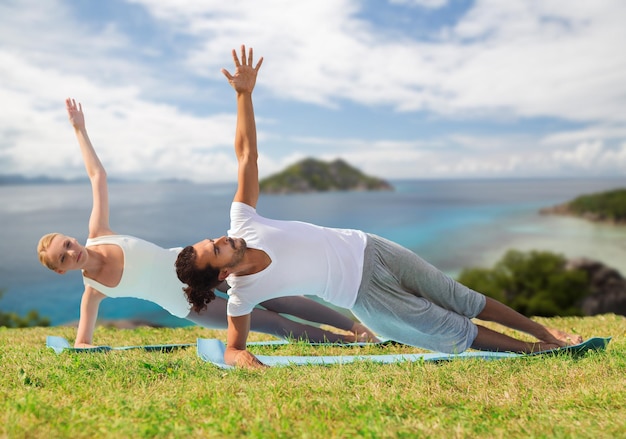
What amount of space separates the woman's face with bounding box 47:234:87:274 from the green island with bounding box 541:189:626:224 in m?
38.8

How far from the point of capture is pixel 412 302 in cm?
424

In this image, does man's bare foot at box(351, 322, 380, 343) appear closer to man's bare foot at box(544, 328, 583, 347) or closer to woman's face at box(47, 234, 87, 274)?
man's bare foot at box(544, 328, 583, 347)

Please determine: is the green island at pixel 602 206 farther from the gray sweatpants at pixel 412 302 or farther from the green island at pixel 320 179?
the green island at pixel 320 179

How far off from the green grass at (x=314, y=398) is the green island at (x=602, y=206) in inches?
1461

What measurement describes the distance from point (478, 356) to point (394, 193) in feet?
283

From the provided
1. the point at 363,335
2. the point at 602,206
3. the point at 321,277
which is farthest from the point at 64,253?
the point at 602,206

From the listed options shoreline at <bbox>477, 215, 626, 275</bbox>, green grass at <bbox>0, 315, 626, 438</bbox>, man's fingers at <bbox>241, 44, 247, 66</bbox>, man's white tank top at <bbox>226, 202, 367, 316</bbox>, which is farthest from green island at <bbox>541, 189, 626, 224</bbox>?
man's fingers at <bbox>241, 44, 247, 66</bbox>

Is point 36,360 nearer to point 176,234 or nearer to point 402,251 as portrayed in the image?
point 402,251

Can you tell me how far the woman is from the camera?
13.8 ft

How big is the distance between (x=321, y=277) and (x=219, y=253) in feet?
2.57

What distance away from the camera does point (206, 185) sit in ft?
339

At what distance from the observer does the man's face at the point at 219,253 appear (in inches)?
146

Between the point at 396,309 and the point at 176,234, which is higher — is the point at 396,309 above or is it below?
above

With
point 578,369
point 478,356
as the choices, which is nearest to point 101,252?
point 478,356
